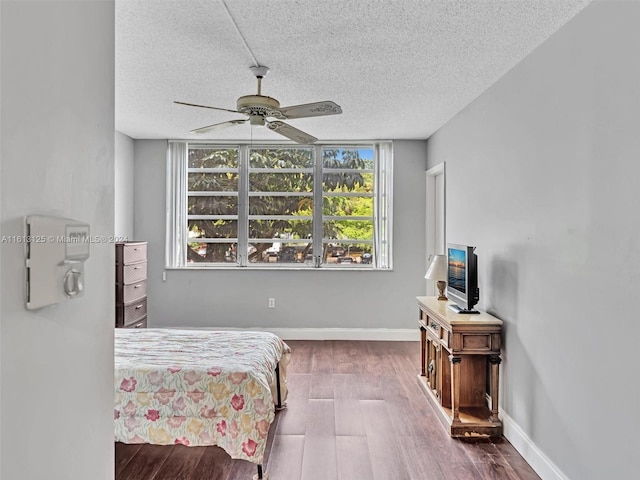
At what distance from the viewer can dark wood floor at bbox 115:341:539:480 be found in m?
2.39

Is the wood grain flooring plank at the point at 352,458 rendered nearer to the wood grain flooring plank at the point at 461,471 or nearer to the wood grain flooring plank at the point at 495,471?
the wood grain flooring plank at the point at 461,471

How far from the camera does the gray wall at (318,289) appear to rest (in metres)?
5.22

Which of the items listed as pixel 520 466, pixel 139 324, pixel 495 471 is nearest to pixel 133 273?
pixel 139 324

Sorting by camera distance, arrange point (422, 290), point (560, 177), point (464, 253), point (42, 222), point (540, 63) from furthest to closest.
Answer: point (422, 290) → point (464, 253) → point (540, 63) → point (560, 177) → point (42, 222)

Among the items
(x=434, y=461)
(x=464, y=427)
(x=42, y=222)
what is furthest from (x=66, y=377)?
(x=464, y=427)

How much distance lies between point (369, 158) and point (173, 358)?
3.64 m

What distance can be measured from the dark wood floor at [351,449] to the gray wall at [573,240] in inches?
17.6

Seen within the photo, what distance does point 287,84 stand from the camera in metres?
3.21

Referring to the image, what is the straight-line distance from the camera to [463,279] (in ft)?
10.3

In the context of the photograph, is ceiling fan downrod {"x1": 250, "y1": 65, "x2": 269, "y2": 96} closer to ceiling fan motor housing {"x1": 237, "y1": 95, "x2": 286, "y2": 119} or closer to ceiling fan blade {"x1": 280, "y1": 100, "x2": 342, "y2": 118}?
ceiling fan motor housing {"x1": 237, "y1": 95, "x2": 286, "y2": 119}

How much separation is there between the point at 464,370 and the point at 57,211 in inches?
117

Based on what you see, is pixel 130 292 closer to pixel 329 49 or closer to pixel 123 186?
pixel 123 186

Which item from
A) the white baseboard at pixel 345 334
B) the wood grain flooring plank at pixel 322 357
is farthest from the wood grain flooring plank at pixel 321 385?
the white baseboard at pixel 345 334

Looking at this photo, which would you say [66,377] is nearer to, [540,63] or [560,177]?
[560,177]
